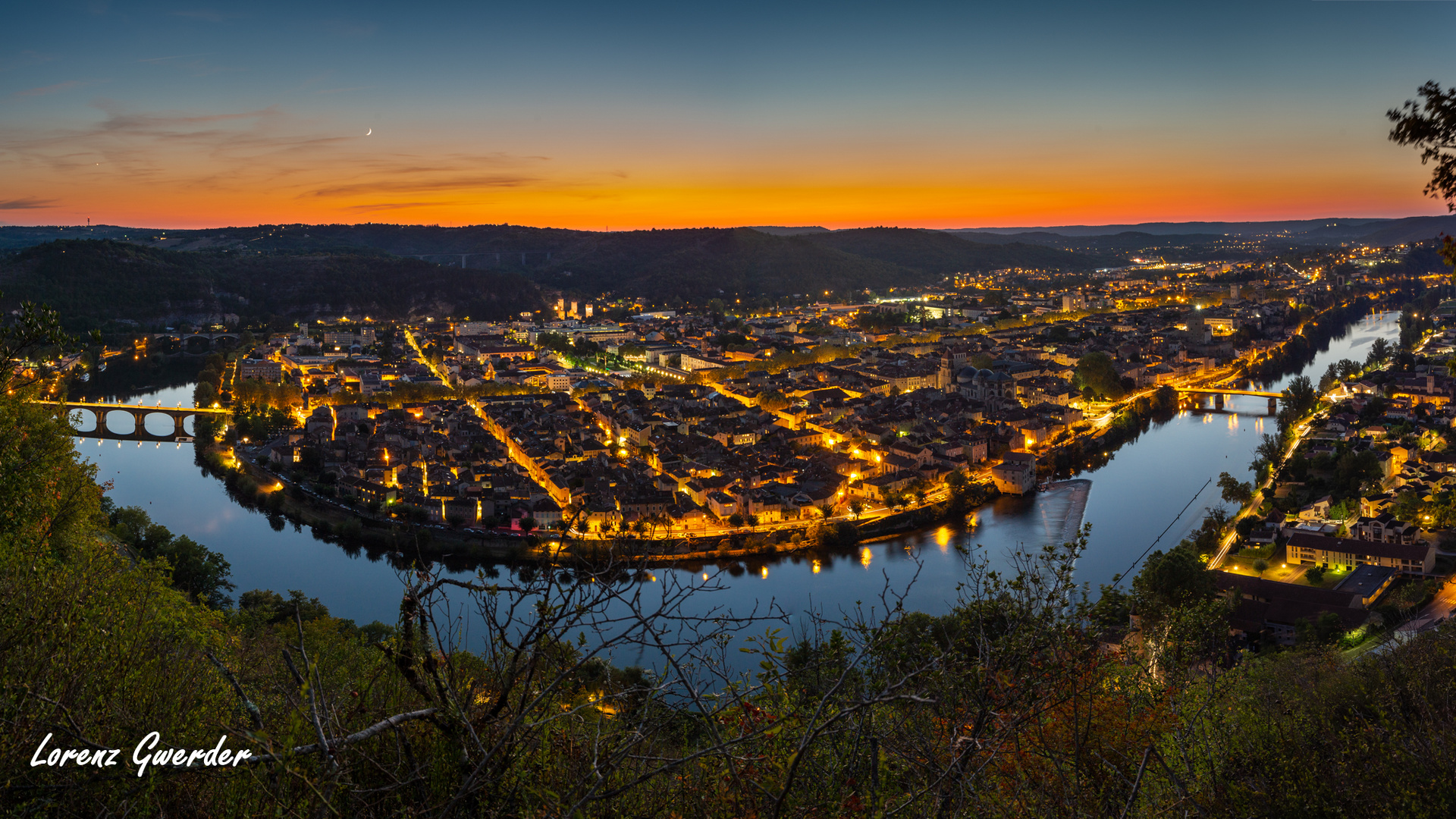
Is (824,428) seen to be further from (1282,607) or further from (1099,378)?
(1282,607)

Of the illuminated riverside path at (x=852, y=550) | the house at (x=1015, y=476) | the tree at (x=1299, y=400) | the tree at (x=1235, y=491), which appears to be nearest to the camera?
the illuminated riverside path at (x=852, y=550)

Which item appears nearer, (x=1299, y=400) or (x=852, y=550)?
(x=852, y=550)

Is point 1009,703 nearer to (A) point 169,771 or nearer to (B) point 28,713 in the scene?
(A) point 169,771

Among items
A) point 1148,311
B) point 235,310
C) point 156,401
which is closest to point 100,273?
point 235,310

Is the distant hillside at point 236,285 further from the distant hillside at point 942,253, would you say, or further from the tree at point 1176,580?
the tree at point 1176,580

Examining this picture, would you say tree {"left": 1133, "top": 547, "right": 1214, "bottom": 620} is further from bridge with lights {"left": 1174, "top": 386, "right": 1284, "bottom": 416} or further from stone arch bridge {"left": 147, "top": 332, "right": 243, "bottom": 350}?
stone arch bridge {"left": 147, "top": 332, "right": 243, "bottom": 350}

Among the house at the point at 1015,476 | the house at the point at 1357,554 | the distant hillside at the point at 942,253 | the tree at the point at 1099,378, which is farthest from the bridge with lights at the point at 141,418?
the distant hillside at the point at 942,253
